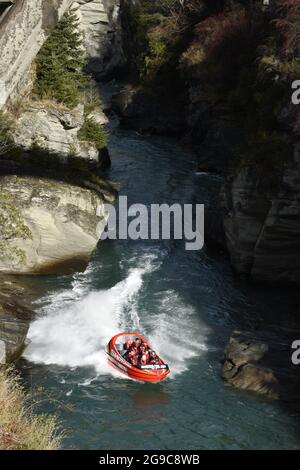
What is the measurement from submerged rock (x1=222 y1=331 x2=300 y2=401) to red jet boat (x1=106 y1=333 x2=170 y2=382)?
188cm

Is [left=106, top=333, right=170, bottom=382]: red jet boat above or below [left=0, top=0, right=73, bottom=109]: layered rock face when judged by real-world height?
below

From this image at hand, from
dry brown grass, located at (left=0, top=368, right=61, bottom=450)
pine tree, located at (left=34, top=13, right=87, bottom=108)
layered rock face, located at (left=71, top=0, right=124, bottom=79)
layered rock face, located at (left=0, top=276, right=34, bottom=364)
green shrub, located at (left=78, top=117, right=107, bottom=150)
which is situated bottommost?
layered rock face, located at (left=0, top=276, right=34, bottom=364)

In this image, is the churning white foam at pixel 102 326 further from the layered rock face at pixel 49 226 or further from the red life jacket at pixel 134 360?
the layered rock face at pixel 49 226

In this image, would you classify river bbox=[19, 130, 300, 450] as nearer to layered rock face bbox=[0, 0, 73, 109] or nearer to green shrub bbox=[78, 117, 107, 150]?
green shrub bbox=[78, 117, 107, 150]

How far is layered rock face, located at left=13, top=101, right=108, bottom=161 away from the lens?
2589 cm

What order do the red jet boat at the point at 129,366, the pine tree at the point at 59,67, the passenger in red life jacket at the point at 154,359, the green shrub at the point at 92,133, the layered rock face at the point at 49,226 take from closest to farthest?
1. the red jet boat at the point at 129,366
2. the passenger in red life jacket at the point at 154,359
3. the layered rock face at the point at 49,226
4. the pine tree at the point at 59,67
5. the green shrub at the point at 92,133

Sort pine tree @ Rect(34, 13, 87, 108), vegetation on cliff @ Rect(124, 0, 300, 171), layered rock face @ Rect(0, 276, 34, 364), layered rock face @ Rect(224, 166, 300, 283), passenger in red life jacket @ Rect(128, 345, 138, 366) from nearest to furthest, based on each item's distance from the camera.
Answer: layered rock face @ Rect(0, 276, 34, 364) → passenger in red life jacket @ Rect(128, 345, 138, 366) → layered rock face @ Rect(224, 166, 300, 283) → vegetation on cliff @ Rect(124, 0, 300, 171) → pine tree @ Rect(34, 13, 87, 108)

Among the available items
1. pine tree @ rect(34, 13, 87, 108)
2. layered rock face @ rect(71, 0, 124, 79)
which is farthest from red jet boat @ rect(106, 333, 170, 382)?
layered rock face @ rect(71, 0, 124, 79)

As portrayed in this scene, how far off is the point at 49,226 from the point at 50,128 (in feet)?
18.1

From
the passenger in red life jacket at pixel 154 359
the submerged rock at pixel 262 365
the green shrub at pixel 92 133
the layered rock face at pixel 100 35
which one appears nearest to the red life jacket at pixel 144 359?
the passenger in red life jacket at pixel 154 359

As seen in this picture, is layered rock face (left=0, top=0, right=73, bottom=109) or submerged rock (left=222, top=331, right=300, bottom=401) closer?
layered rock face (left=0, top=0, right=73, bottom=109)

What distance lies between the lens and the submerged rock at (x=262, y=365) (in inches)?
669

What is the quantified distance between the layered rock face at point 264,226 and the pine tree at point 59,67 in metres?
8.68

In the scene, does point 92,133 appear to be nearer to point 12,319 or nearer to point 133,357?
point 12,319
